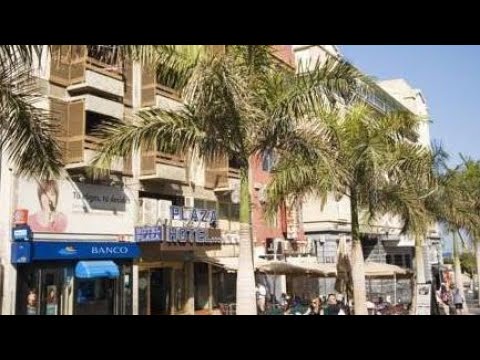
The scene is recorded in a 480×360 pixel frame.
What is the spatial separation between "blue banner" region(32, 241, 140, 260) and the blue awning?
0.27 meters

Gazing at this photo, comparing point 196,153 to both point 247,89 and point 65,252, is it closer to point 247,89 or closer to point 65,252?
point 247,89

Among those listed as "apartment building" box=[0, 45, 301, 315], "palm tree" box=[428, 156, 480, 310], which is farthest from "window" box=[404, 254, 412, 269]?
"apartment building" box=[0, 45, 301, 315]

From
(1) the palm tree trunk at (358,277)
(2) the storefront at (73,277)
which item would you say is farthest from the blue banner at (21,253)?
(1) the palm tree trunk at (358,277)

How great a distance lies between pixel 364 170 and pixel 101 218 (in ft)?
34.4

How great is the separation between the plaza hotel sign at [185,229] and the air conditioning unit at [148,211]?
0.55 m

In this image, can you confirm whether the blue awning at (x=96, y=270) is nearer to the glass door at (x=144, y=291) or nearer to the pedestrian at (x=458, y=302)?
the glass door at (x=144, y=291)

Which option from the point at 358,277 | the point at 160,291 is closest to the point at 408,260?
the point at 160,291

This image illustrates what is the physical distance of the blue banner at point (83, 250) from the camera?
1844cm

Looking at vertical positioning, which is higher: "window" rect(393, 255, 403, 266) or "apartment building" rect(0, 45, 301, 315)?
"apartment building" rect(0, 45, 301, 315)

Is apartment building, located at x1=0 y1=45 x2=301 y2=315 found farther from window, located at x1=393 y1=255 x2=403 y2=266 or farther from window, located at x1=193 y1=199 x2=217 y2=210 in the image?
window, located at x1=393 y1=255 x2=403 y2=266

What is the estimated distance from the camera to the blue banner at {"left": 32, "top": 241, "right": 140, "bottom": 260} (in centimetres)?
1844
